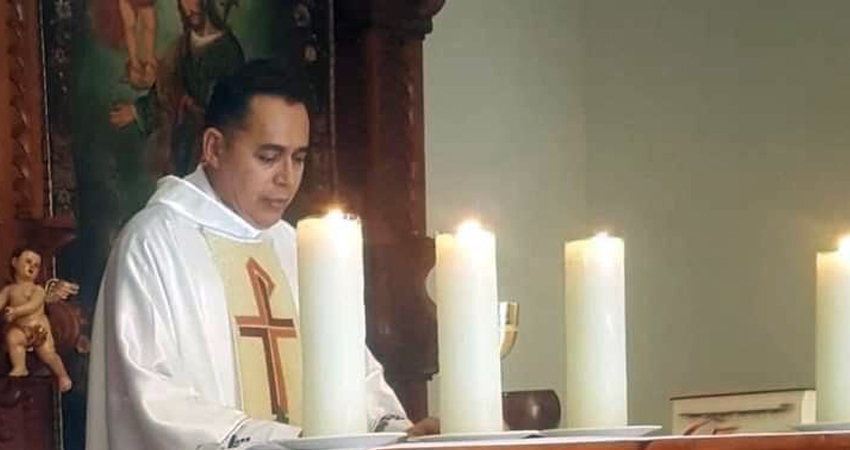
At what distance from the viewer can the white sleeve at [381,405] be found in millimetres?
2090

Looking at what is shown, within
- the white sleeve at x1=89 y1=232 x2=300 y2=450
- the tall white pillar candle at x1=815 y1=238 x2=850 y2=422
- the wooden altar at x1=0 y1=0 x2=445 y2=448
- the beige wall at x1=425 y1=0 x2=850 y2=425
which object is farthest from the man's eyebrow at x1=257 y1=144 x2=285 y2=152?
the tall white pillar candle at x1=815 y1=238 x2=850 y2=422

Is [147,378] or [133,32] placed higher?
[133,32]

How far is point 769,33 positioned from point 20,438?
1.66m

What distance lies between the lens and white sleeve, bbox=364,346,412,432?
2090mm

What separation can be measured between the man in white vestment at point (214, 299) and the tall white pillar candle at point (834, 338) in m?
0.57

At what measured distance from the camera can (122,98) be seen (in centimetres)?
214

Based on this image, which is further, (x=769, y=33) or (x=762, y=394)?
(x=769, y=33)

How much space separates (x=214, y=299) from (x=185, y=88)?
1.01 feet

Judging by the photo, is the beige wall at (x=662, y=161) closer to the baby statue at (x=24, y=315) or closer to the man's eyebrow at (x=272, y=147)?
the man's eyebrow at (x=272, y=147)

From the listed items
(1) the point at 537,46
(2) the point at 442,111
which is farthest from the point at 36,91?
(1) the point at 537,46

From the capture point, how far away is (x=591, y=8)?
10.8 feet

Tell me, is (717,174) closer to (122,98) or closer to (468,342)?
(122,98)

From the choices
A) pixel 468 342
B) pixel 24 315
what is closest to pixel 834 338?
pixel 468 342

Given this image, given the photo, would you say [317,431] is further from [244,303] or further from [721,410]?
[721,410]
